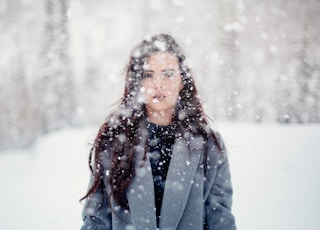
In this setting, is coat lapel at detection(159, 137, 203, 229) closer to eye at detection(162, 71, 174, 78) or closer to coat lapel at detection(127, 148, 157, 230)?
coat lapel at detection(127, 148, 157, 230)

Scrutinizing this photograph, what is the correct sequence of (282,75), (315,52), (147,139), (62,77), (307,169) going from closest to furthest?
(147,139)
(307,169)
(62,77)
(315,52)
(282,75)

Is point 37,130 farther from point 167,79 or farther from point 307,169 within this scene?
point 167,79

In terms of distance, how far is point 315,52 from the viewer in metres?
17.0

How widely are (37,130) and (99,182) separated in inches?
531

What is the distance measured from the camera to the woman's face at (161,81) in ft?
6.27

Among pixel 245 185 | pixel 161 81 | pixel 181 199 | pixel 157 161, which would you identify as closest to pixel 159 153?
pixel 157 161

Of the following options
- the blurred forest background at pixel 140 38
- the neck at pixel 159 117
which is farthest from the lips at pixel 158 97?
the blurred forest background at pixel 140 38

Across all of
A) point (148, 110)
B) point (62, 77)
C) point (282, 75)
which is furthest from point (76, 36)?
point (148, 110)

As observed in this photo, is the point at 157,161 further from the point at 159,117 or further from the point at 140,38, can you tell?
the point at 140,38

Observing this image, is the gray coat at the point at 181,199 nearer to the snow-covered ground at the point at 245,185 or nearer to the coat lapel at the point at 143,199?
the coat lapel at the point at 143,199

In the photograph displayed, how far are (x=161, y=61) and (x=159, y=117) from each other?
0.39m

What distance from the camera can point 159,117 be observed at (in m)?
2.14

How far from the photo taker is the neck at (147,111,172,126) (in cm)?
214

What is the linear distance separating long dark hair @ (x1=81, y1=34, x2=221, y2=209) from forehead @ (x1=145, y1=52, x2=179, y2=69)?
0.03 m
